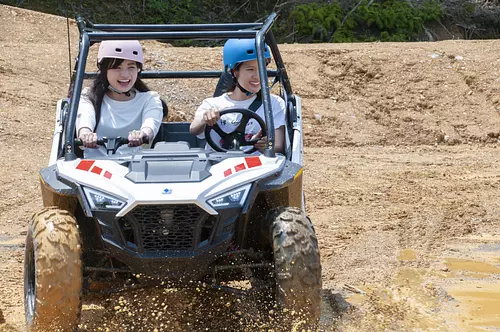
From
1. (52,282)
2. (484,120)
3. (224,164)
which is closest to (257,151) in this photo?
(224,164)

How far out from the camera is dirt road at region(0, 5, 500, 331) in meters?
5.04

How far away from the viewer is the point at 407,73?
13.5 meters

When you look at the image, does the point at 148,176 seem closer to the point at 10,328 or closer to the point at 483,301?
the point at 10,328

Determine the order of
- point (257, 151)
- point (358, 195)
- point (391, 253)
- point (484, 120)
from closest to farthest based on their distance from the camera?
point (257, 151) → point (391, 253) → point (358, 195) → point (484, 120)

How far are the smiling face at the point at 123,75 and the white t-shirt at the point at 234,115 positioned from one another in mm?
428

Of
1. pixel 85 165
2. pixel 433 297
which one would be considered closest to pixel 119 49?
pixel 85 165

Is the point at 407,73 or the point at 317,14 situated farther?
the point at 317,14

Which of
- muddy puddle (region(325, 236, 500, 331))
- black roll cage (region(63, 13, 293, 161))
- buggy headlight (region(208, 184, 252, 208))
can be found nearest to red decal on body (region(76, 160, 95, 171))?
black roll cage (region(63, 13, 293, 161))

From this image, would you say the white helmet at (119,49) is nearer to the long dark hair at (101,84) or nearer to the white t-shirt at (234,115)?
the long dark hair at (101,84)

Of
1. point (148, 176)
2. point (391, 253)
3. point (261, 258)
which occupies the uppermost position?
point (148, 176)

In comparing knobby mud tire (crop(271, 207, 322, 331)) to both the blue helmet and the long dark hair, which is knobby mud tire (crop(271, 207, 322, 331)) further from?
the long dark hair

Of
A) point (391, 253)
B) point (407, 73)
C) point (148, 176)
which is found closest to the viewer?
point (148, 176)

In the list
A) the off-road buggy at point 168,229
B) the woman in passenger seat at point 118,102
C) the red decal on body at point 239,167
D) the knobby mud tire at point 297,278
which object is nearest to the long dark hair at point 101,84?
the woman in passenger seat at point 118,102

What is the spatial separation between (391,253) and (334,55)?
308 inches
